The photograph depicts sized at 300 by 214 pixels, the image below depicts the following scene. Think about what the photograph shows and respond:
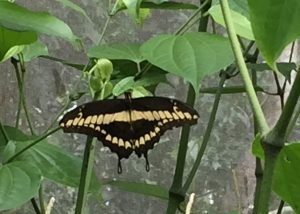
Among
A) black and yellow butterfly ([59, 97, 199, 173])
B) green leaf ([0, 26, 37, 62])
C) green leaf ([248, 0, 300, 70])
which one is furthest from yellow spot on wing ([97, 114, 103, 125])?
green leaf ([248, 0, 300, 70])

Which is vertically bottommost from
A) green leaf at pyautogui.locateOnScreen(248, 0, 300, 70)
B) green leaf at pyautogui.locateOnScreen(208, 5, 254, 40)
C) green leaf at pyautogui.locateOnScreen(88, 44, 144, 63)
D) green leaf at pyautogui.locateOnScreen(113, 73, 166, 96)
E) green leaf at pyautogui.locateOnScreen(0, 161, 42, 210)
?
green leaf at pyautogui.locateOnScreen(0, 161, 42, 210)

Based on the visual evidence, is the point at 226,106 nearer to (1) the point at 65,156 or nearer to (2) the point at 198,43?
(1) the point at 65,156

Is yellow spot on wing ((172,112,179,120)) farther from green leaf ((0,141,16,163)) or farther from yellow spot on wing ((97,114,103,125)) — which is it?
green leaf ((0,141,16,163))

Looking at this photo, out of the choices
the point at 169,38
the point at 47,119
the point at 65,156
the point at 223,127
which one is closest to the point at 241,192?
the point at 223,127

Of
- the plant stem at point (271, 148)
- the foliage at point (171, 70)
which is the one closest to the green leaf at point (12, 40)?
the foliage at point (171, 70)

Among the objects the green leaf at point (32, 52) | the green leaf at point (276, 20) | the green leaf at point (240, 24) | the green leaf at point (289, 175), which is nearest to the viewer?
the green leaf at point (276, 20)

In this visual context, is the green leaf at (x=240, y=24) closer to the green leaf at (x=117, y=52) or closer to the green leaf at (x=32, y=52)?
the green leaf at (x=117, y=52)

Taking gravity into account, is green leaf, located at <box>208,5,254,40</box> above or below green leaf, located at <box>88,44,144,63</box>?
above
